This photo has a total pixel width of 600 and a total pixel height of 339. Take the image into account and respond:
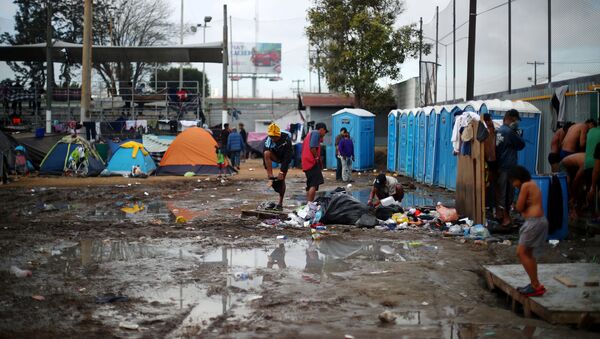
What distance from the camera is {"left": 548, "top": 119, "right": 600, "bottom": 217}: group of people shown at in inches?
387

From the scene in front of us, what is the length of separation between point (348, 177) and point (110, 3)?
32032 mm

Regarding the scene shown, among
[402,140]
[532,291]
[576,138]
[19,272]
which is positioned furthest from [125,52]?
[532,291]

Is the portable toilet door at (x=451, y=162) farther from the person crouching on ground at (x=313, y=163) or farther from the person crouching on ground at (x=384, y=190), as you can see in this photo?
the person crouching on ground at (x=313, y=163)

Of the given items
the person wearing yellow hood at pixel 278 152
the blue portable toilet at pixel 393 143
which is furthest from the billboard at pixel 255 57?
the person wearing yellow hood at pixel 278 152

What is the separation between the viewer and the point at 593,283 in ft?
19.2

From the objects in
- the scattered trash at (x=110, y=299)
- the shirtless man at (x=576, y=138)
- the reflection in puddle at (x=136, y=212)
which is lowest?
the scattered trash at (x=110, y=299)

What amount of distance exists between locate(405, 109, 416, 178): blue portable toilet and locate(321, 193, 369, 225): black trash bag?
9.55 meters

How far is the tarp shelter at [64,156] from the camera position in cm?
2203

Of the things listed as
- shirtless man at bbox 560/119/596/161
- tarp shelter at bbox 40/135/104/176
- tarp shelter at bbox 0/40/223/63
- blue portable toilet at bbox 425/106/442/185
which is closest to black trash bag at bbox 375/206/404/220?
shirtless man at bbox 560/119/596/161

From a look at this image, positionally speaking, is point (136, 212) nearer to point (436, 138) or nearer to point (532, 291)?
point (436, 138)

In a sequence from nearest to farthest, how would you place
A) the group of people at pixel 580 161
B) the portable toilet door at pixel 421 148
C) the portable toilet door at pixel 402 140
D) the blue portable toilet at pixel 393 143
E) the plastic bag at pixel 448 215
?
the group of people at pixel 580 161 < the plastic bag at pixel 448 215 < the portable toilet door at pixel 421 148 < the portable toilet door at pixel 402 140 < the blue portable toilet at pixel 393 143

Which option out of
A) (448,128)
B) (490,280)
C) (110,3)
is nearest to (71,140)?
(448,128)

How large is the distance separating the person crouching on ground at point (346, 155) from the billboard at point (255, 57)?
53304 mm

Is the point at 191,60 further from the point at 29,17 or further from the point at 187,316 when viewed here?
the point at 187,316
